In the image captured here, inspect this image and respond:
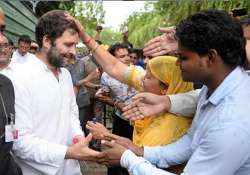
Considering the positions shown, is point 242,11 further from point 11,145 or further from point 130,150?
point 11,145

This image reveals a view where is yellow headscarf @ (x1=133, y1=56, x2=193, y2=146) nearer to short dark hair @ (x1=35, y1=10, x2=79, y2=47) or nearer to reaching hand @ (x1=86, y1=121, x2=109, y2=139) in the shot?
reaching hand @ (x1=86, y1=121, x2=109, y2=139)

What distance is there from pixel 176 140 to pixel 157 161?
18 cm

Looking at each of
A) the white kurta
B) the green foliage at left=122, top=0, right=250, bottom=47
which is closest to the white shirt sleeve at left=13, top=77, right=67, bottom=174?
the white kurta

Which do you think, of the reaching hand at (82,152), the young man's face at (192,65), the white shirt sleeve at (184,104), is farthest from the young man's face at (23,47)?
the young man's face at (192,65)

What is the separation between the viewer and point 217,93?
7.20 ft

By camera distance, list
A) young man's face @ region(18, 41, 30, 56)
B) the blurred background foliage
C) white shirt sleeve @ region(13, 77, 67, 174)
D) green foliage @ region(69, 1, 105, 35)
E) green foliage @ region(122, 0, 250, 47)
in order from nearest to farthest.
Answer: white shirt sleeve @ region(13, 77, 67, 174)
young man's face @ region(18, 41, 30, 56)
green foliage @ region(122, 0, 250, 47)
the blurred background foliage
green foliage @ region(69, 1, 105, 35)

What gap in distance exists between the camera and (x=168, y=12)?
1692 centimetres

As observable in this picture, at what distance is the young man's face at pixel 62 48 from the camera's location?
329 cm

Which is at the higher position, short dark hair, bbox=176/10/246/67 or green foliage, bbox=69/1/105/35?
short dark hair, bbox=176/10/246/67

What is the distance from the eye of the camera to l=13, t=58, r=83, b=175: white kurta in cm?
301

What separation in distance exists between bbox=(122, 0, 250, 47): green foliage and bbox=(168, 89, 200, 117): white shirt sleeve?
3822 mm

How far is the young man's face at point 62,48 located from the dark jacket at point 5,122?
525 mm

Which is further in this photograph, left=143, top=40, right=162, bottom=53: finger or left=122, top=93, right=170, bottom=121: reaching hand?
left=143, top=40, right=162, bottom=53: finger

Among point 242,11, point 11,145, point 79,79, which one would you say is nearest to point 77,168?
point 11,145
